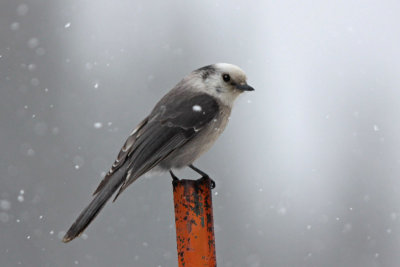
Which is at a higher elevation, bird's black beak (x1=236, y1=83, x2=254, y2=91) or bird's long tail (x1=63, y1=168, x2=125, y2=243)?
bird's black beak (x1=236, y1=83, x2=254, y2=91)

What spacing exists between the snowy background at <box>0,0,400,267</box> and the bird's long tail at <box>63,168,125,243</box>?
9.16m

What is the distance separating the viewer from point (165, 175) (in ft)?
55.4

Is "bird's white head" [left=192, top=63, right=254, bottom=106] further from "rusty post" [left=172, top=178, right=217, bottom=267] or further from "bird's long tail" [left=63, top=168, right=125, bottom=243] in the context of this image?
"rusty post" [left=172, top=178, right=217, bottom=267]

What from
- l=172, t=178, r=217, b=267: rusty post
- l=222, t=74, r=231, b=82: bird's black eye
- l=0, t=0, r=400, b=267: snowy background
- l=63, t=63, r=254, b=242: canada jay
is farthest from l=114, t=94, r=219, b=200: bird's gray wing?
l=0, t=0, r=400, b=267: snowy background

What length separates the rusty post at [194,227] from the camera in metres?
4.32

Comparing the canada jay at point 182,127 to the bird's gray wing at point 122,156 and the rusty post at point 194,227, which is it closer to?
the bird's gray wing at point 122,156

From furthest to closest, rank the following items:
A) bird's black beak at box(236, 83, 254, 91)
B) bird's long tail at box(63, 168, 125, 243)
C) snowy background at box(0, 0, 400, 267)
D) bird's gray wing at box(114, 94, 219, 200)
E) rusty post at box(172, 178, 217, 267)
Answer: snowy background at box(0, 0, 400, 267) < bird's black beak at box(236, 83, 254, 91) < bird's gray wing at box(114, 94, 219, 200) < bird's long tail at box(63, 168, 125, 243) < rusty post at box(172, 178, 217, 267)

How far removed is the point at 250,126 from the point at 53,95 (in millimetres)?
7251

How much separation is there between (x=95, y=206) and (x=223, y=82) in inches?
55.4

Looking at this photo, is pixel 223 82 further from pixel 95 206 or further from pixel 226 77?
pixel 95 206

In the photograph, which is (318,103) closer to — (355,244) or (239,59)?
(239,59)

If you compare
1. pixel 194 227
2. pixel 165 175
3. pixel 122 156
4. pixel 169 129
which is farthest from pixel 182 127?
pixel 165 175

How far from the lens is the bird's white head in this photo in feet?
18.0

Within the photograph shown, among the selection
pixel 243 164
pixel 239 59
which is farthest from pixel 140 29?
pixel 243 164
